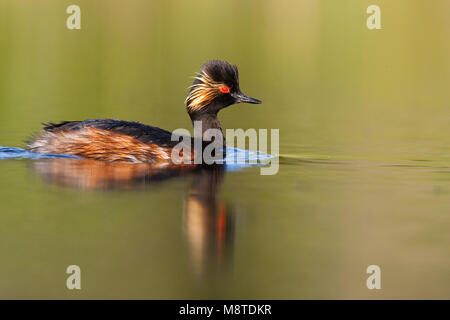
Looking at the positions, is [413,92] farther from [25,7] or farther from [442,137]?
[25,7]

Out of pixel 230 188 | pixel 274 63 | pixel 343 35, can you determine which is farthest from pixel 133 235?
pixel 343 35

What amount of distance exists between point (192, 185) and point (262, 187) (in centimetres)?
90

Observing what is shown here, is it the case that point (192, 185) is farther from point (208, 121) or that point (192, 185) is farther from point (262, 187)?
point (208, 121)

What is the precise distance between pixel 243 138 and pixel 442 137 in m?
3.81

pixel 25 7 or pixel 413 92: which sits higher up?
pixel 25 7

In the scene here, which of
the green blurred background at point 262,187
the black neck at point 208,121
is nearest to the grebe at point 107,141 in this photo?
the green blurred background at point 262,187

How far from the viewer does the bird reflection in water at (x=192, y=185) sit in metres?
7.09

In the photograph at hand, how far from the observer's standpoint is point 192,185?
10016mm

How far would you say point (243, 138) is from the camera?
15.2 meters

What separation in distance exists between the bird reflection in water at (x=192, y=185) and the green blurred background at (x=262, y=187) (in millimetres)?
109

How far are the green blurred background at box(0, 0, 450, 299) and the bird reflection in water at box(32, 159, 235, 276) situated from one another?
109 mm

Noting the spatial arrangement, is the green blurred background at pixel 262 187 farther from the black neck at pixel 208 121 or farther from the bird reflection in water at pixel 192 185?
the black neck at pixel 208 121

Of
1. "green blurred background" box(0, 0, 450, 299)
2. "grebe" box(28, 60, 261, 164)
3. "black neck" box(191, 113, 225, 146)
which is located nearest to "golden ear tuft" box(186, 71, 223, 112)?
"black neck" box(191, 113, 225, 146)

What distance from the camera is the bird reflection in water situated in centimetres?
709
